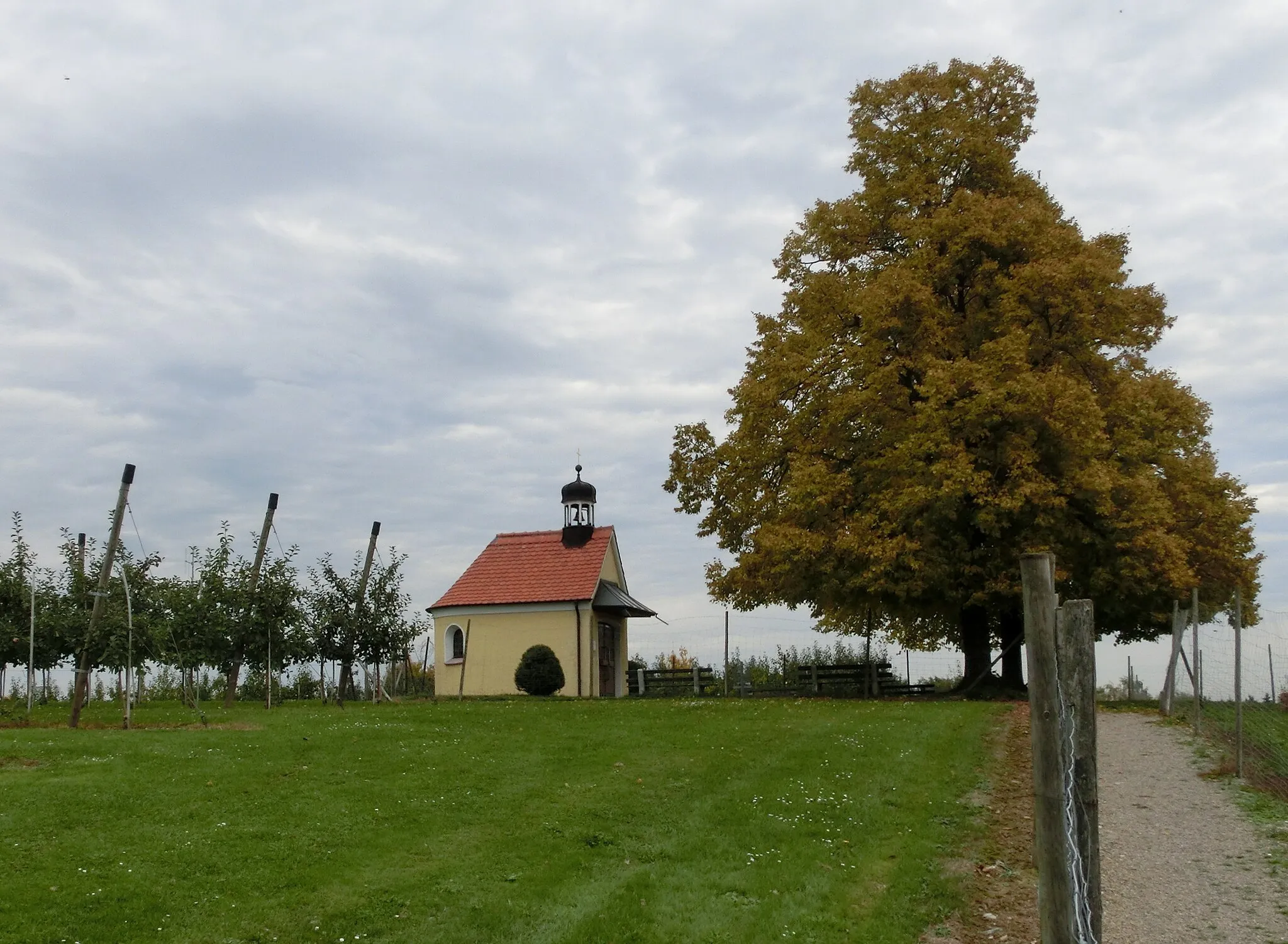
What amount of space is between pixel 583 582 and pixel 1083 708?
31.0 meters

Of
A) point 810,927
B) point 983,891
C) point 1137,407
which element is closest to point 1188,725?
point 1137,407

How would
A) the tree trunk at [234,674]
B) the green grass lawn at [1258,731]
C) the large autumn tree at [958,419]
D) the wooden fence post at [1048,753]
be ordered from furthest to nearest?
1. the tree trunk at [234,674]
2. the large autumn tree at [958,419]
3. the green grass lawn at [1258,731]
4. the wooden fence post at [1048,753]

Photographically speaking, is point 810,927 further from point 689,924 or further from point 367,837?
point 367,837

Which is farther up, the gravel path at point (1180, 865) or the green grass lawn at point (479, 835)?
the green grass lawn at point (479, 835)

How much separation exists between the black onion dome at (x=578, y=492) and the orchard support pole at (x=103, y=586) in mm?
19718

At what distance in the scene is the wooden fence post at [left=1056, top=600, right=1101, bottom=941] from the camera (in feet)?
22.7

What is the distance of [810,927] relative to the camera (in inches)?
321

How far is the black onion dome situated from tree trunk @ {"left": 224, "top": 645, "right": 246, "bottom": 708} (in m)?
15.3

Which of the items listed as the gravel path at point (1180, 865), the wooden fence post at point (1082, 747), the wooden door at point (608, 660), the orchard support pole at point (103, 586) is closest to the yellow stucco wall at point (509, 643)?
the wooden door at point (608, 660)

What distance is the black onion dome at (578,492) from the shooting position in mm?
41156

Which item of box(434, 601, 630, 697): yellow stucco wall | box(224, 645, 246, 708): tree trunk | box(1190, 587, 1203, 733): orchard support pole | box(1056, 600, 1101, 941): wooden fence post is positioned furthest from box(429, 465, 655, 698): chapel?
box(1056, 600, 1101, 941): wooden fence post

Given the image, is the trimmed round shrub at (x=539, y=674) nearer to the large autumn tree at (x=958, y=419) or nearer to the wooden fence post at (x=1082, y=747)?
the large autumn tree at (x=958, y=419)

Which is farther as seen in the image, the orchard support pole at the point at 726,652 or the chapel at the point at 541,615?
the chapel at the point at 541,615

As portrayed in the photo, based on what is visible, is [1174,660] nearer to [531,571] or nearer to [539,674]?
[539,674]
